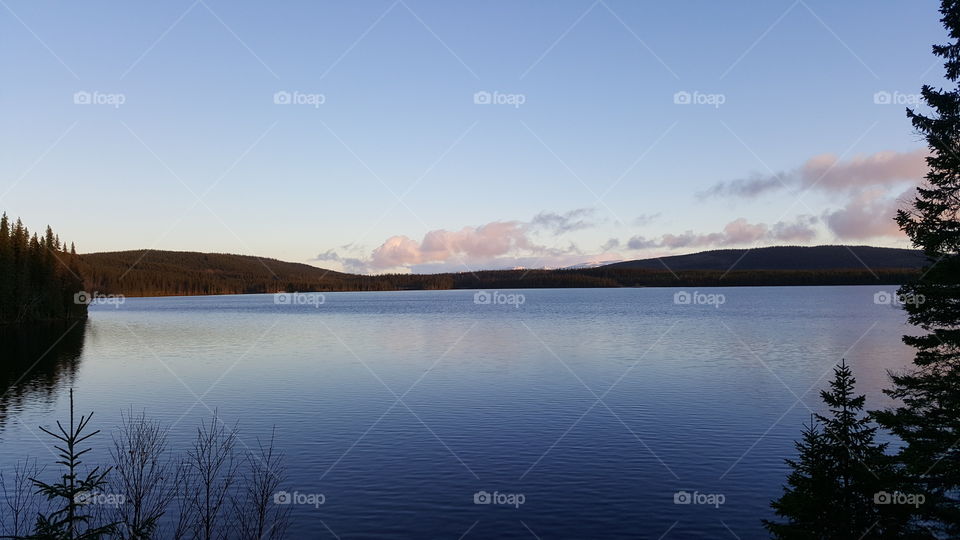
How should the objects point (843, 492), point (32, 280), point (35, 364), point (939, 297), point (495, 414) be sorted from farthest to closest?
point (32, 280)
point (35, 364)
point (495, 414)
point (939, 297)
point (843, 492)

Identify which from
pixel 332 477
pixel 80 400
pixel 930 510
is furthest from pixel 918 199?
pixel 80 400

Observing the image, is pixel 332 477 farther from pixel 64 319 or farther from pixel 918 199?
pixel 64 319

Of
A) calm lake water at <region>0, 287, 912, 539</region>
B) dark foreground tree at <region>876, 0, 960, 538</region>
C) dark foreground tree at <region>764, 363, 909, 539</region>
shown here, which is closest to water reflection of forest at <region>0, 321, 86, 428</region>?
calm lake water at <region>0, 287, 912, 539</region>

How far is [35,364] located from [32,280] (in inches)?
2877

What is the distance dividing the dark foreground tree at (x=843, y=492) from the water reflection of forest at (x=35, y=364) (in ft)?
137

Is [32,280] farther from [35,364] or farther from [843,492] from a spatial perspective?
[843,492]

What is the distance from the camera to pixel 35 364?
6450cm

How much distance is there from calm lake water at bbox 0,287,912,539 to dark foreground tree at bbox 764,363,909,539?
17.8 feet

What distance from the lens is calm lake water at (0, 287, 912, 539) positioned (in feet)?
78.6

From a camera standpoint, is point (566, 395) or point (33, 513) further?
point (566, 395)

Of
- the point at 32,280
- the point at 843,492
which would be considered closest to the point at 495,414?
the point at 843,492

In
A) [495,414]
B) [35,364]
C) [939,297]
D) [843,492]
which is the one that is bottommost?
[495,414]

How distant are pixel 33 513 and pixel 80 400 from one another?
2659cm

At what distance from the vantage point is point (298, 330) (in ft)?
355
